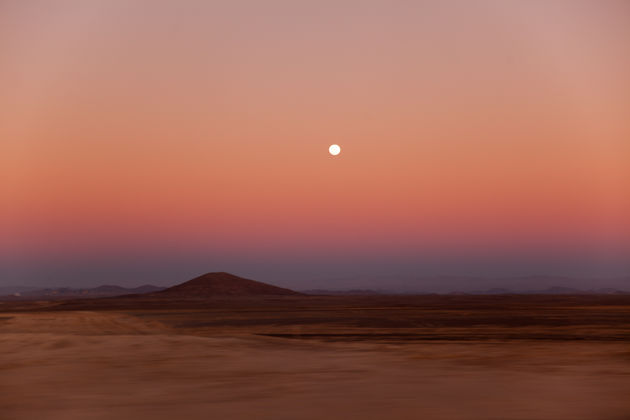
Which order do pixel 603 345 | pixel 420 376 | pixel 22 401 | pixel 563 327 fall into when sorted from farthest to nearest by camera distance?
pixel 563 327
pixel 603 345
pixel 420 376
pixel 22 401

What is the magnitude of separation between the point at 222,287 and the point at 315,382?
493 feet

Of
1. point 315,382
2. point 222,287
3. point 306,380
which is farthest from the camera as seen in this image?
point 222,287

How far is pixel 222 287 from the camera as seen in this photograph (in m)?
159

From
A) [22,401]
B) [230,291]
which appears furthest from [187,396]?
[230,291]

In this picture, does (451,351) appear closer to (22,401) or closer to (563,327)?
(22,401)

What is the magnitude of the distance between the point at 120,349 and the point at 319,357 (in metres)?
4.95

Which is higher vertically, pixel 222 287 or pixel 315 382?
pixel 222 287

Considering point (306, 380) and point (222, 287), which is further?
point (222, 287)

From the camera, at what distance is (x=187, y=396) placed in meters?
9.84

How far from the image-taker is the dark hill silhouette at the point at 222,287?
150 meters

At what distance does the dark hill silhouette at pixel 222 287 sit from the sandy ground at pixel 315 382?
132 metres

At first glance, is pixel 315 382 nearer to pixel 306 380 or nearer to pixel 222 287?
pixel 306 380

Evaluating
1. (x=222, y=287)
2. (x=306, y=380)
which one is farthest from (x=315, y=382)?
(x=222, y=287)

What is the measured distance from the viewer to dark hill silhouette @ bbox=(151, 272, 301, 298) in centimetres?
15050
